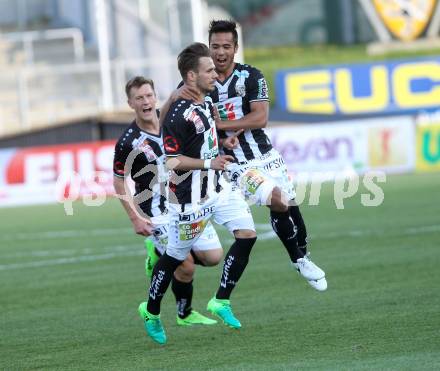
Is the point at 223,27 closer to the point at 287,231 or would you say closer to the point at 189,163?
the point at 189,163

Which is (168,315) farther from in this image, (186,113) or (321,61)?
(321,61)

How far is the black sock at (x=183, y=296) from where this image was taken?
958 cm

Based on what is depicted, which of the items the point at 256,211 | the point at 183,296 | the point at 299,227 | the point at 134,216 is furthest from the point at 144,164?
the point at 256,211

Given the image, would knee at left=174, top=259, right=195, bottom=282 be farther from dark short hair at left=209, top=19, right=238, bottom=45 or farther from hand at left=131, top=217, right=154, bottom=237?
dark short hair at left=209, top=19, right=238, bottom=45

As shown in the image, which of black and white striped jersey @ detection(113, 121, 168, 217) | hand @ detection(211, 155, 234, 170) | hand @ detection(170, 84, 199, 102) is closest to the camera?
hand @ detection(211, 155, 234, 170)

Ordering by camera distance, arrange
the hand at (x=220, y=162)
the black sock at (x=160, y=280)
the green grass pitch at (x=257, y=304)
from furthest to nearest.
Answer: the black sock at (x=160, y=280) → the hand at (x=220, y=162) → the green grass pitch at (x=257, y=304)

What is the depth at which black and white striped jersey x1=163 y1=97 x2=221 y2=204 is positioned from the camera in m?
8.54

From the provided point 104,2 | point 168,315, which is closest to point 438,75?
point 104,2

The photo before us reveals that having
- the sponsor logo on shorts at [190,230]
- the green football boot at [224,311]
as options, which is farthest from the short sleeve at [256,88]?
the green football boot at [224,311]

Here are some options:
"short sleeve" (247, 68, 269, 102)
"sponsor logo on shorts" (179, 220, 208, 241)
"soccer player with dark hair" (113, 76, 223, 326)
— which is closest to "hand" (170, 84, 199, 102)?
"soccer player with dark hair" (113, 76, 223, 326)

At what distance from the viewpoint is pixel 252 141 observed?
392 inches

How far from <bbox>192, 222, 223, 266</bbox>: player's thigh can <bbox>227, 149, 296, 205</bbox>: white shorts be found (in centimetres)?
48

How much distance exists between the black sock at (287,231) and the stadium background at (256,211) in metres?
0.50

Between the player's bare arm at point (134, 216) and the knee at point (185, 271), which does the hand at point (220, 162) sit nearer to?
the player's bare arm at point (134, 216)
